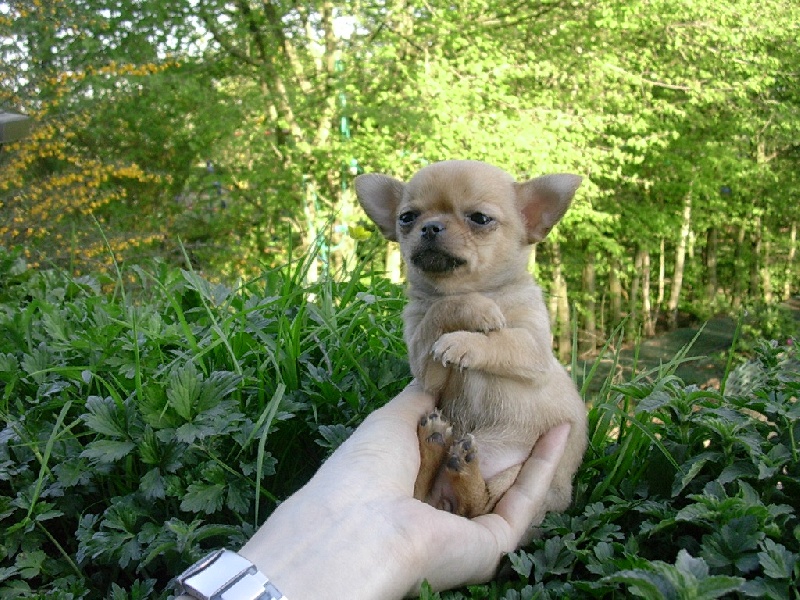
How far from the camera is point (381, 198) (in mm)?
2434

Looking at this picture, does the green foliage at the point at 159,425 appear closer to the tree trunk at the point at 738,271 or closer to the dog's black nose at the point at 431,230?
the dog's black nose at the point at 431,230

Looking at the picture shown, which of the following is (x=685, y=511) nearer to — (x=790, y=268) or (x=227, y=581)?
(x=227, y=581)

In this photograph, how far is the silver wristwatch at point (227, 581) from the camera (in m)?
1.38

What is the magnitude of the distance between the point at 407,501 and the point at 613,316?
16.9 meters

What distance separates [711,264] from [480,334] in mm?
19024

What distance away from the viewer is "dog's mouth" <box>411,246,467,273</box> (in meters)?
2.08

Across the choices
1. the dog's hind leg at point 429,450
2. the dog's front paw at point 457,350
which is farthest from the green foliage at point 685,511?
the dog's front paw at point 457,350

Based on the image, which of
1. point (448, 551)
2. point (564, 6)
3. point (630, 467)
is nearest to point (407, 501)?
point (448, 551)

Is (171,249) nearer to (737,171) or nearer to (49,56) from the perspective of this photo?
(49,56)

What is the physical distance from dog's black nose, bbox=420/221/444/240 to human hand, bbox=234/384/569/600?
55 centimetres

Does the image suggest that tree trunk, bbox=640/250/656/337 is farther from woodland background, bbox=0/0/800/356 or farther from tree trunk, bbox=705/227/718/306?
woodland background, bbox=0/0/800/356

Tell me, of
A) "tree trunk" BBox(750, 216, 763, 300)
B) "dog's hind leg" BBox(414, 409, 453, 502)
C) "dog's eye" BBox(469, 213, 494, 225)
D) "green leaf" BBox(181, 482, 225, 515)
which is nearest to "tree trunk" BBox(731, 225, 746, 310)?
"tree trunk" BBox(750, 216, 763, 300)

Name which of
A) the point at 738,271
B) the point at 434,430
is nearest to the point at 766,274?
the point at 738,271

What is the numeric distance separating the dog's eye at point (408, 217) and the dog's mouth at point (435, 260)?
0.17 metres
